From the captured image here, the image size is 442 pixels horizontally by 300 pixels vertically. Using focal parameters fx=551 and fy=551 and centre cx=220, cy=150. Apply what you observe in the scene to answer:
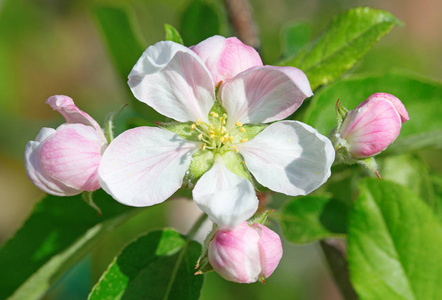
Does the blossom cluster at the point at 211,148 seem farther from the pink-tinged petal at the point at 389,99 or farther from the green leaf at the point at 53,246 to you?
the green leaf at the point at 53,246

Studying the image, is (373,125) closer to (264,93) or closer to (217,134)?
(264,93)

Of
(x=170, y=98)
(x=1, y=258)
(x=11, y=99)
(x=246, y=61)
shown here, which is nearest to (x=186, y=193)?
(x=170, y=98)

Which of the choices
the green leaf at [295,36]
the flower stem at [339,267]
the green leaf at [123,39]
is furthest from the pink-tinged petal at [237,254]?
the green leaf at [295,36]

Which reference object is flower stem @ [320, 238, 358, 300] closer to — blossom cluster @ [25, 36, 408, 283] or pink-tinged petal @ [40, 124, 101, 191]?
blossom cluster @ [25, 36, 408, 283]

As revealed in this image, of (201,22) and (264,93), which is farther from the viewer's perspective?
(201,22)

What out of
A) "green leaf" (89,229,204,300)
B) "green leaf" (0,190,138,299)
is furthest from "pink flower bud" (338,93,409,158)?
"green leaf" (0,190,138,299)

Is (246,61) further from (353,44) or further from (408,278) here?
(408,278)

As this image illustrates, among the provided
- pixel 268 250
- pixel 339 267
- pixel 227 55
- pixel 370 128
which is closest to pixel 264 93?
pixel 227 55

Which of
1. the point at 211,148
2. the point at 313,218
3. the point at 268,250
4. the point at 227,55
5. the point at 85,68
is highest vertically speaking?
the point at 227,55
